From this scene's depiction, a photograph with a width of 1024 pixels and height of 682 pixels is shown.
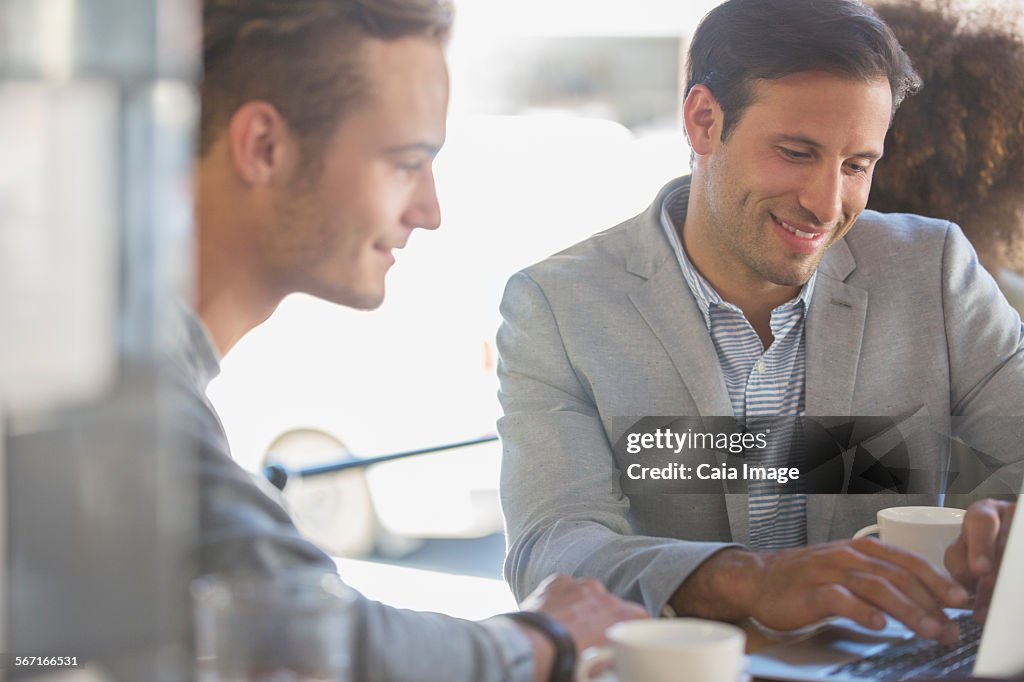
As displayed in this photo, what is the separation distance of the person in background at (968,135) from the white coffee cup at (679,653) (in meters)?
1.08

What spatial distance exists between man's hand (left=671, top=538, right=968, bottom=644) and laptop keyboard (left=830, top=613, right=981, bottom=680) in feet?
0.06

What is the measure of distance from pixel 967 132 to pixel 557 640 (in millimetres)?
1284

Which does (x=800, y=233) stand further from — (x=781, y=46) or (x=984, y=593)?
(x=984, y=593)

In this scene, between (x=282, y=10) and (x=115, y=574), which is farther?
(x=282, y=10)

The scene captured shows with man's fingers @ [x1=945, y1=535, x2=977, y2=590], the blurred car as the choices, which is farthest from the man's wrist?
the blurred car

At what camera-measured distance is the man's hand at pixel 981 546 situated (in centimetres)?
147

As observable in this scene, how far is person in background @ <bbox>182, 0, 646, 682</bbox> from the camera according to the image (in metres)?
1.35

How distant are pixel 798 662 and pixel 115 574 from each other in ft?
2.45

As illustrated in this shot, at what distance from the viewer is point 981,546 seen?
59.2 inches

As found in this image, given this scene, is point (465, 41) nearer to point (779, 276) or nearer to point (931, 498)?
point (779, 276)

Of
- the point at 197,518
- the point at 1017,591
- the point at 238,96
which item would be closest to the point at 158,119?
the point at 238,96

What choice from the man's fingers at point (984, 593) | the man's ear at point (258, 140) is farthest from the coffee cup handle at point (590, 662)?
the man's ear at point (258, 140)

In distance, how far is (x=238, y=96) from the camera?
143cm

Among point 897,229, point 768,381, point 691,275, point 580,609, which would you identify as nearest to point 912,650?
point 580,609
